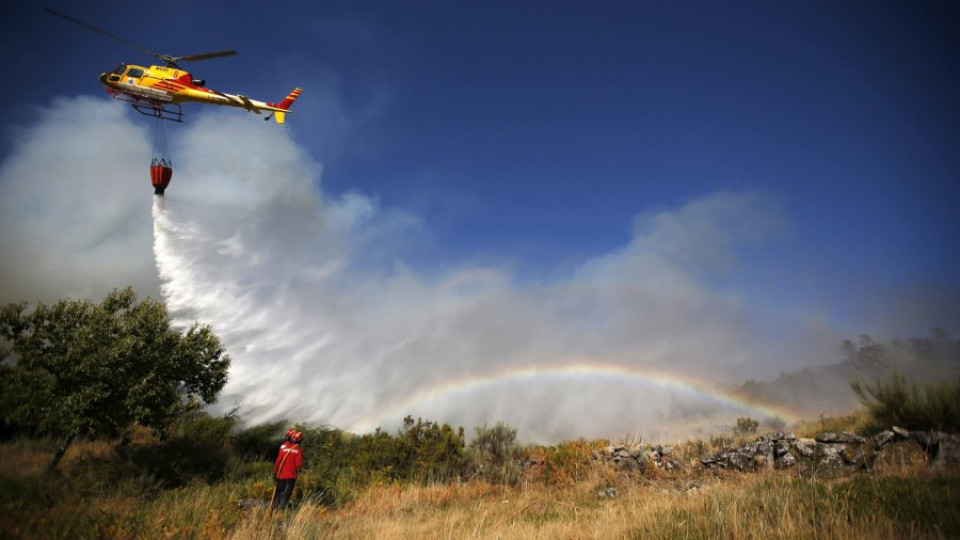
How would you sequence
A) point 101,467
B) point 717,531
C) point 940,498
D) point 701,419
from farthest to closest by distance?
point 701,419 → point 101,467 → point 940,498 → point 717,531

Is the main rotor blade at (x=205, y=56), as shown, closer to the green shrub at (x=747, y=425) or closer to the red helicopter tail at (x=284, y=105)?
the red helicopter tail at (x=284, y=105)

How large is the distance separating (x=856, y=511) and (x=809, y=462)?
8.68 meters

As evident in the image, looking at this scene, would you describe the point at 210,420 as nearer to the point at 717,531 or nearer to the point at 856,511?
the point at 717,531

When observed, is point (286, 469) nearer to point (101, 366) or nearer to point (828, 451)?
point (101, 366)

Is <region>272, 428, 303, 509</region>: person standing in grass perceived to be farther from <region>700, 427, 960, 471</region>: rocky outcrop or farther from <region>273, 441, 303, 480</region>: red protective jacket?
<region>700, 427, 960, 471</region>: rocky outcrop

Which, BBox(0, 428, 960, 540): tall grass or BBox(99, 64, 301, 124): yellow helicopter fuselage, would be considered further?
BBox(99, 64, 301, 124): yellow helicopter fuselage

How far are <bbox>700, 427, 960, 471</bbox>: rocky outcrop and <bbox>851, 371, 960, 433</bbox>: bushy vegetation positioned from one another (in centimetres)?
146

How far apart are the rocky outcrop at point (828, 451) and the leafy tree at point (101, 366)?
2269 cm

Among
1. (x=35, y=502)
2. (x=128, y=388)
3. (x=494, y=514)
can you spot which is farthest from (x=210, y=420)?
(x=35, y=502)

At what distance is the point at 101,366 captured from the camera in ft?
51.1

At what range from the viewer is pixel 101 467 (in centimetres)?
1313

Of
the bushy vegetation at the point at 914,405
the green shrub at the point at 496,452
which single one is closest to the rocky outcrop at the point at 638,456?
the green shrub at the point at 496,452

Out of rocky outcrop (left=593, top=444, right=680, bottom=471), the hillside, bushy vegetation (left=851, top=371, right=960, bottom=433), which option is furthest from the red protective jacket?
the hillside

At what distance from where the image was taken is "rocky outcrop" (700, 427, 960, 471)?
38.2 feet
